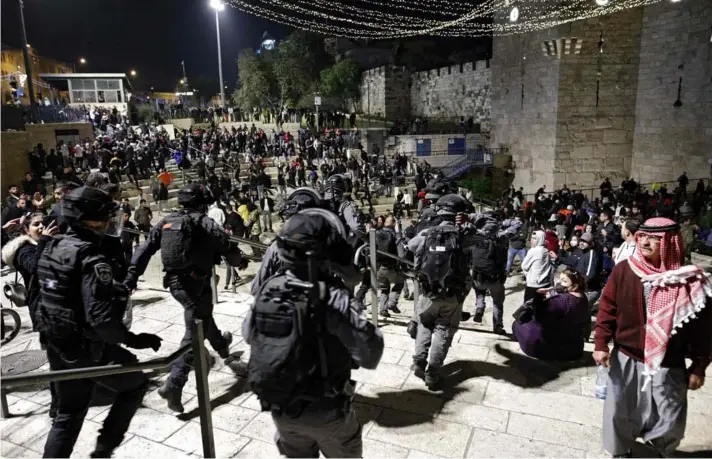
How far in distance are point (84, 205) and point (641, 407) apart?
3.31 metres

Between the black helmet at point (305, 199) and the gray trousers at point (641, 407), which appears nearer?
the gray trousers at point (641, 407)

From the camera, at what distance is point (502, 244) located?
18.8 ft

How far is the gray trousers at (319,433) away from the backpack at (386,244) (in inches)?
162

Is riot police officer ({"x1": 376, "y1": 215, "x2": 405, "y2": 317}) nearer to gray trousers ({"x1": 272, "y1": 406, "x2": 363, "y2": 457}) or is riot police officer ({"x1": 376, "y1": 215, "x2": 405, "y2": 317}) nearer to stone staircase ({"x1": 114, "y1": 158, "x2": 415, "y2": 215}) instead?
gray trousers ({"x1": 272, "y1": 406, "x2": 363, "y2": 457})

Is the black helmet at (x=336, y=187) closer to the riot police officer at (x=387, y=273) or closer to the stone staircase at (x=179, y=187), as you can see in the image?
the riot police officer at (x=387, y=273)

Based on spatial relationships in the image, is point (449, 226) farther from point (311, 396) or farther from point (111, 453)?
point (111, 453)

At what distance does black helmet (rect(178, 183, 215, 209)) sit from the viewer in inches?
145

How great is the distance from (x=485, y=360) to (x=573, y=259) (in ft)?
9.85

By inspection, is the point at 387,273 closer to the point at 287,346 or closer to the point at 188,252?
the point at 188,252

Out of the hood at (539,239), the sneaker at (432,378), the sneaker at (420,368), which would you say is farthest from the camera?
the hood at (539,239)

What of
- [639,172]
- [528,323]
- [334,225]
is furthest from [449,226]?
[639,172]

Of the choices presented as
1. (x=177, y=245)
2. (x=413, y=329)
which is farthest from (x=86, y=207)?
(x=413, y=329)

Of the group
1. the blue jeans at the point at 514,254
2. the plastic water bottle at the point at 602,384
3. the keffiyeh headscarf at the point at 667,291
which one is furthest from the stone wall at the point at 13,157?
the keffiyeh headscarf at the point at 667,291

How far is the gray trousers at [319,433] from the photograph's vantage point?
2.14m
